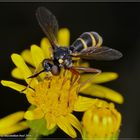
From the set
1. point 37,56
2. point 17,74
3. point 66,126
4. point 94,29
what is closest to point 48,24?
point 37,56

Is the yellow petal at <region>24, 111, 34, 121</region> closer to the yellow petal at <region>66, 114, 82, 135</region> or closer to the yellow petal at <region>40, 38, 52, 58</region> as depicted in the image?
the yellow petal at <region>66, 114, 82, 135</region>

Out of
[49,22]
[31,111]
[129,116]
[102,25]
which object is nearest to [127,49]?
[102,25]

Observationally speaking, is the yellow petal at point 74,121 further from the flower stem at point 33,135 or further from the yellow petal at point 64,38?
the yellow petal at point 64,38

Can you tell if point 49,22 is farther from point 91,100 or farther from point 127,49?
point 127,49

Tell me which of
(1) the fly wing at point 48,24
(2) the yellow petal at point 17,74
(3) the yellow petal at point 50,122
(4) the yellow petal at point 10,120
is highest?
(1) the fly wing at point 48,24

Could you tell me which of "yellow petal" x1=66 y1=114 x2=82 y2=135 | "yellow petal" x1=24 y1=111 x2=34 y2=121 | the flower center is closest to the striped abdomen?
the flower center

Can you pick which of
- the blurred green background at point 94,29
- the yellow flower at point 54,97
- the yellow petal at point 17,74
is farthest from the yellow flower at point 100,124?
the blurred green background at point 94,29
